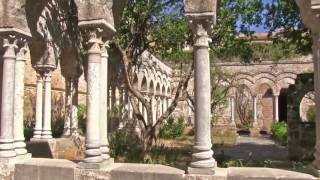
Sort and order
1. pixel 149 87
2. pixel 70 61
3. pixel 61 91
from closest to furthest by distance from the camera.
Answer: pixel 70 61 < pixel 61 91 < pixel 149 87

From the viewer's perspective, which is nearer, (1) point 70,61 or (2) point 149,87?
(1) point 70,61

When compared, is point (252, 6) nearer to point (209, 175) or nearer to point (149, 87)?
point (209, 175)

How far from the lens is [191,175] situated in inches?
219

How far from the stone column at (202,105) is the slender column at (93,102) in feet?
5.12

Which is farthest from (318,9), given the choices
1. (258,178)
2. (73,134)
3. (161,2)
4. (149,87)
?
(149,87)

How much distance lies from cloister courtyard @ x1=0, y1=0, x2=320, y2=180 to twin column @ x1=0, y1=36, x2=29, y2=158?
0.02 m

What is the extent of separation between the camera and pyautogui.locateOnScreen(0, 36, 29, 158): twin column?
667cm

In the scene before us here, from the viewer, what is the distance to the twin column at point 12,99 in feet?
21.9

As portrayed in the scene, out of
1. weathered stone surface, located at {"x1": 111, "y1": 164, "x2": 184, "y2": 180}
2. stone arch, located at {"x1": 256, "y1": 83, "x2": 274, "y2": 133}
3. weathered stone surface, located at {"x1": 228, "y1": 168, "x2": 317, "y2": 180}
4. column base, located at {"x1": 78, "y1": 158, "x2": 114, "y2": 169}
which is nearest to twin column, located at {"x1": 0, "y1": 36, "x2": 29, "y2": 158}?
column base, located at {"x1": 78, "y1": 158, "x2": 114, "y2": 169}

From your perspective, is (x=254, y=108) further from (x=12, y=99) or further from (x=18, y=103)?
(x=12, y=99)

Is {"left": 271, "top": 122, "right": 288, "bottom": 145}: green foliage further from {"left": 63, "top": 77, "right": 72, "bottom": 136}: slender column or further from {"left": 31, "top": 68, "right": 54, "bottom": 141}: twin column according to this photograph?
{"left": 31, "top": 68, "right": 54, "bottom": 141}: twin column

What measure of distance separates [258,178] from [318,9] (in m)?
2.42

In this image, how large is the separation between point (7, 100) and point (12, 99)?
0.31ft

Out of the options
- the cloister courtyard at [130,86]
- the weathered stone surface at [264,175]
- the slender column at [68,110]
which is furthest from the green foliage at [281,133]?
the weathered stone surface at [264,175]
